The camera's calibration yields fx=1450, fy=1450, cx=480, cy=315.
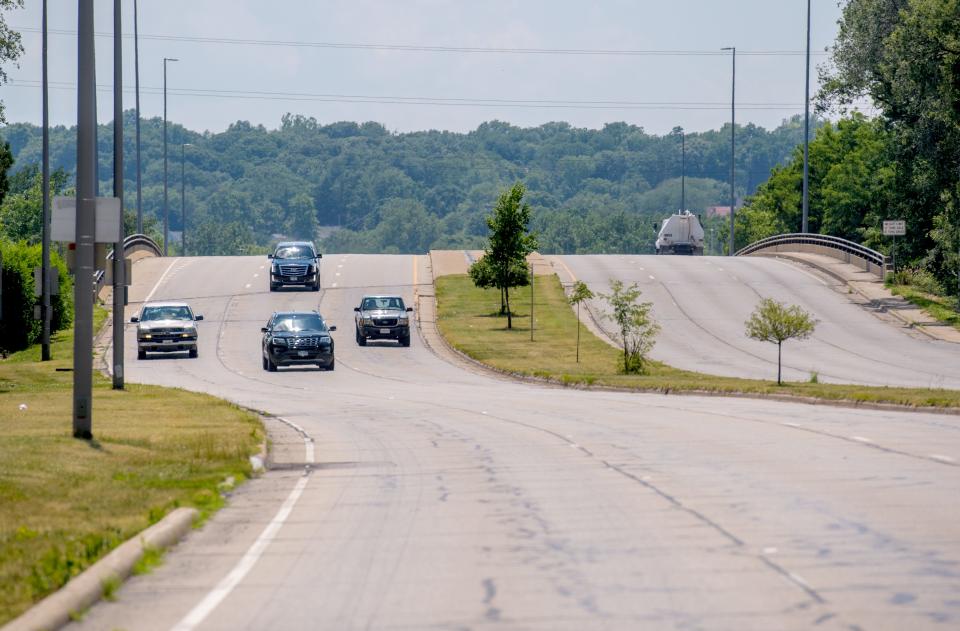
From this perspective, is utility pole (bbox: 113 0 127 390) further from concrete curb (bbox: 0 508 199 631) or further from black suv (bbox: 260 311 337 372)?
concrete curb (bbox: 0 508 199 631)

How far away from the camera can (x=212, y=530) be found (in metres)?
13.1

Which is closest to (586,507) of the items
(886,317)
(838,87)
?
(886,317)

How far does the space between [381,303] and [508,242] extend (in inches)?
324

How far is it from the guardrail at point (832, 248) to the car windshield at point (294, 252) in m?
28.3

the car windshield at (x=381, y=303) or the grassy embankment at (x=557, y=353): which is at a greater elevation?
the car windshield at (x=381, y=303)

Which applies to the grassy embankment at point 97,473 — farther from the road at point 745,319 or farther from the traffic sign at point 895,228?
the traffic sign at point 895,228

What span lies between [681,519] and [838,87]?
64.5m

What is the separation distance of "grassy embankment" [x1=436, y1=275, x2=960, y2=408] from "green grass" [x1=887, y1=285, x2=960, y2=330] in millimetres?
9797

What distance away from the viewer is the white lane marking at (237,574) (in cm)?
907

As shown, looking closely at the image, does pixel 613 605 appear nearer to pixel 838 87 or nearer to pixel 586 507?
pixel 586 507

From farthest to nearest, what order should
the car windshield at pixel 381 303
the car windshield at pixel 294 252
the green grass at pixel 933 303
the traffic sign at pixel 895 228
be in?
the car windshield at pixel 294 252 → the traffic sign at pixel 895 228 → the green grass at pixel 933 303 → the car windshield at pixel 381 303

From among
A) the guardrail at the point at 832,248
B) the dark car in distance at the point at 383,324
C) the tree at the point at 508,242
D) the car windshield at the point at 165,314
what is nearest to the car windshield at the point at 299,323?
the car windshield at the point at 165,314

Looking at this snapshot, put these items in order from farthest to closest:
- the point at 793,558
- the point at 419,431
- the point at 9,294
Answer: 1. the point at 9,294
2. the point at 419,431
3. the point at 793,558

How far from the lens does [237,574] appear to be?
10.7 meters
